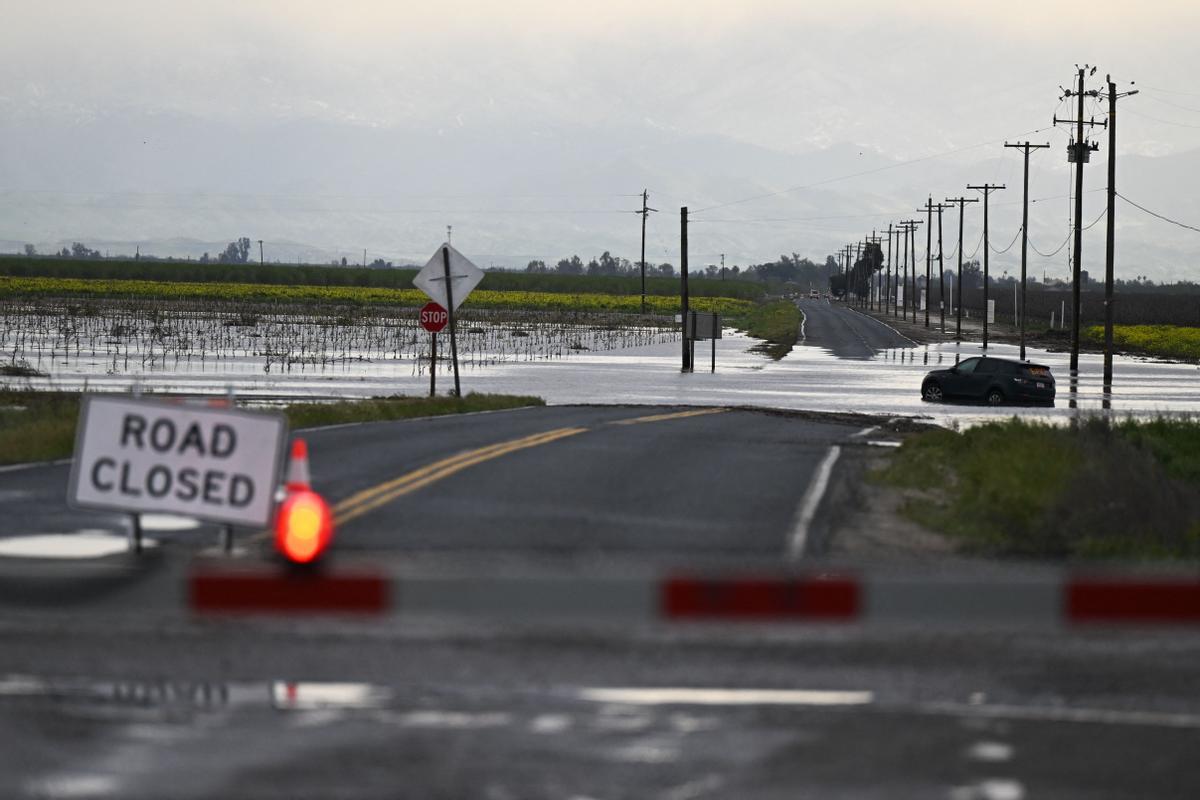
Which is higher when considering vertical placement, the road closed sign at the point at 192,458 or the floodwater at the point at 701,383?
the road closed sign at the point at 192,458

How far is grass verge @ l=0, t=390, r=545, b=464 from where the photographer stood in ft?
64.6

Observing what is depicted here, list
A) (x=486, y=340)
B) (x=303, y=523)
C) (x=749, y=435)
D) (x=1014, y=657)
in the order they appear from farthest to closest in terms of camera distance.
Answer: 1. (x=486, y=340)
2. (x=749, y=435)
3. (x=303, y=523)
4. (x=1014, y=657)

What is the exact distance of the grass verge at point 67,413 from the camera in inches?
775

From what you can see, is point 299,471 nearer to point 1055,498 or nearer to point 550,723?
point 550,723

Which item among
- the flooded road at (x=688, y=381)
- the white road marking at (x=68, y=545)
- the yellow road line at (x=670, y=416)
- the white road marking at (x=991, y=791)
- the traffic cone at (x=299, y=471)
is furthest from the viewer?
the flooded road at (x=688, y=381)

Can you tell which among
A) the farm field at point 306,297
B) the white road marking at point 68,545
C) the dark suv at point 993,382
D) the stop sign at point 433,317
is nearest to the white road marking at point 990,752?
the white road marking at point 68,545

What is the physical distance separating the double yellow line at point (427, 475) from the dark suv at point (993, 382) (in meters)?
19.5

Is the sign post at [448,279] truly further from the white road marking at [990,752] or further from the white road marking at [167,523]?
the white road marking at [990,752]

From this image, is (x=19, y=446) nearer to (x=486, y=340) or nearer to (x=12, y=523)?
(x=12, y=523)

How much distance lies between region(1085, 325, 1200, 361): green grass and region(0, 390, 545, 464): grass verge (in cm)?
4661

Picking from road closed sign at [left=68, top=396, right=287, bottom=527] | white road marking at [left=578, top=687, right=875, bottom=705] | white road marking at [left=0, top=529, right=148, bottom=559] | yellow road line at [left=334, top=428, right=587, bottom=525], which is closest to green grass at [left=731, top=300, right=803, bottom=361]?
yellow road line at [left=334, top=428, right=587, bottom=525]

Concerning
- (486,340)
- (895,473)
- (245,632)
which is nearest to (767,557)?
(245,632)

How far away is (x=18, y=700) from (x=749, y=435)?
56.1 ft

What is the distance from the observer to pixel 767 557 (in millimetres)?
12305
